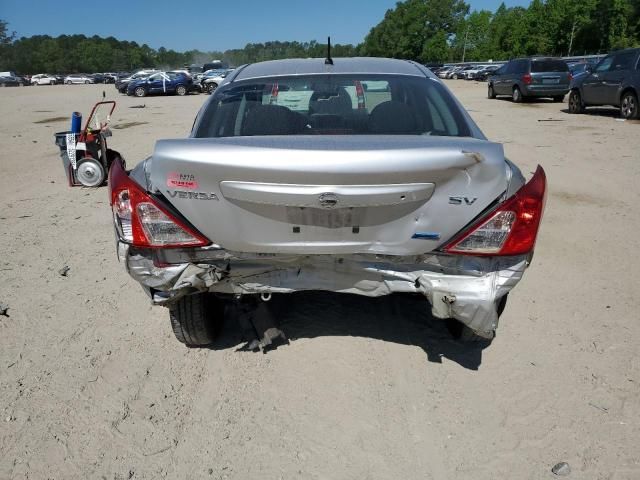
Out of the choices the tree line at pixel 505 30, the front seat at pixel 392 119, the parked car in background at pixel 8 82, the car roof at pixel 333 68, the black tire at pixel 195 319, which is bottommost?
the black tire at pixel 195 319

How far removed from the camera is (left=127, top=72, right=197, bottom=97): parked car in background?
3159 centimetres

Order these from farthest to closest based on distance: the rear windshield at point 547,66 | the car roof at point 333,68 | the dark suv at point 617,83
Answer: the rear windshield at point 547,66
the dark suv at point 617,83
the car roof at point 333,68

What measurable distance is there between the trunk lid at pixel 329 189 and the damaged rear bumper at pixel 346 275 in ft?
0.34

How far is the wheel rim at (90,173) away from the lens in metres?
7.62

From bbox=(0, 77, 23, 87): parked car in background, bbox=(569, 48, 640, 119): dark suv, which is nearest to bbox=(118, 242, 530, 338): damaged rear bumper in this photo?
bbox=(569, 48, 640, 119): dark suv

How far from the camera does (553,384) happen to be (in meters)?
2.94

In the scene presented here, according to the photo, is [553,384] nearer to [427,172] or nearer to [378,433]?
[378,433]

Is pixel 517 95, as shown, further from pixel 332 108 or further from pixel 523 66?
pixel 332 108

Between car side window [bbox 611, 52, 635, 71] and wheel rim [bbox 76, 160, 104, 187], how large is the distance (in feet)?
43.7

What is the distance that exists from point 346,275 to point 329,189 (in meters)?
0.52

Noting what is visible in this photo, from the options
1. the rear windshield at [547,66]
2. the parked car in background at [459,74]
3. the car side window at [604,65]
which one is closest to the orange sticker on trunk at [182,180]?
the car side window at [604,65]

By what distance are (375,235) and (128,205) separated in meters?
1.21

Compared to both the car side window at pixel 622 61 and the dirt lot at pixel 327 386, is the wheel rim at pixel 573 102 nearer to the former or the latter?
the car side window at pixel 622 61

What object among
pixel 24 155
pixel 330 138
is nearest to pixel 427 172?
pixel 330 138
